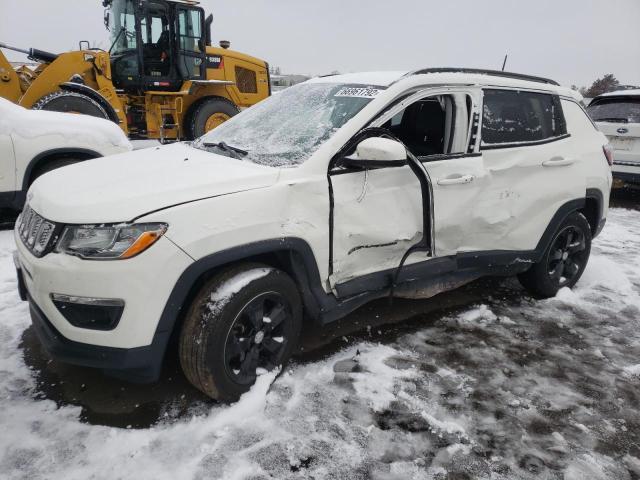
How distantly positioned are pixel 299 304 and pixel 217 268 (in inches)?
21.4

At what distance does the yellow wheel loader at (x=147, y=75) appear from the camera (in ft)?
27.7

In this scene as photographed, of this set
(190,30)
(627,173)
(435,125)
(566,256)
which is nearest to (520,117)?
(435,125)

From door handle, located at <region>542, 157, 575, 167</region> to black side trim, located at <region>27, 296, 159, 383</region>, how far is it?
3.16m

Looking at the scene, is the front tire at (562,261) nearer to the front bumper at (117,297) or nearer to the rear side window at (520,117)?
the rear side window at (520,117)

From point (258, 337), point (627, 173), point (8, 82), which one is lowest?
point (258, 337)

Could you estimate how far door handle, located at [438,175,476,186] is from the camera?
10.3 ft

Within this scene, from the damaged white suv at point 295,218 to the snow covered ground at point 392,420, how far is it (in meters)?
0.29

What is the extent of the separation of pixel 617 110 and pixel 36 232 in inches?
336

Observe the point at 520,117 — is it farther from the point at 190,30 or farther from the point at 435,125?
the point at 190,30

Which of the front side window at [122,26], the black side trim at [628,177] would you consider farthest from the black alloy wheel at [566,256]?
the front side window at [122,26]

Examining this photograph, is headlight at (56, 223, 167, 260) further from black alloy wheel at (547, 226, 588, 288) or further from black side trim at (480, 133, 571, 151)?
black alloy wheel at (547, 226, 588, 288)

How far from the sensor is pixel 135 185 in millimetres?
2352

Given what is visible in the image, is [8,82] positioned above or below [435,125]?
above

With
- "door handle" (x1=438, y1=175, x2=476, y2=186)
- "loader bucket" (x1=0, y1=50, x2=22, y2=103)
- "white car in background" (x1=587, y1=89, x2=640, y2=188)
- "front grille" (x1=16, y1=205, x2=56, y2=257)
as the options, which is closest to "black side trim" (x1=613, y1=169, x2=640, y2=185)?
"white car in background" (x1=587, y1=89, x2=640, y2=188)
